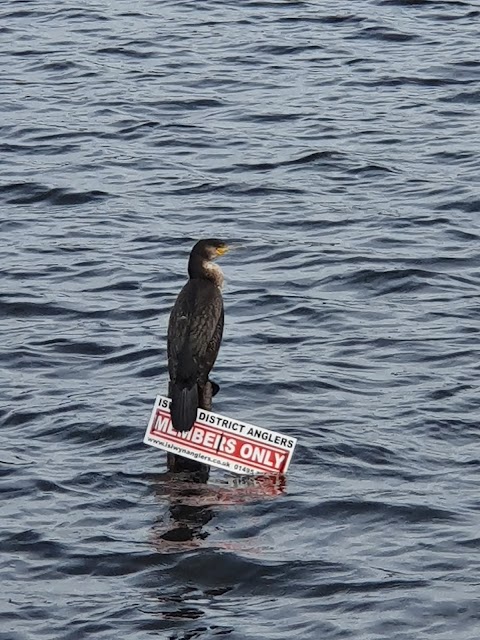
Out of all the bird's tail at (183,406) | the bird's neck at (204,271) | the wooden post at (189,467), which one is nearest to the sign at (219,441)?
the bird's tail at (183,406)

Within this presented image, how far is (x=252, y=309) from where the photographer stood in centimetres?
1283

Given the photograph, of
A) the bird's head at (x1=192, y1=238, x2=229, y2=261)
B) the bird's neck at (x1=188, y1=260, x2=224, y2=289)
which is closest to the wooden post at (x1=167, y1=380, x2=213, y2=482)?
the bird's neck at (x1=188, y1=260, x2=224, y2=289)

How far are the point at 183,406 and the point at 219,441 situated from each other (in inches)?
11.7

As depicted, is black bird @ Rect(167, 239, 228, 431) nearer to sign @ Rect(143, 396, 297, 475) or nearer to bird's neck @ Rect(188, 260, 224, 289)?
bird's neck @ Rect(188, 260, 224, 289)

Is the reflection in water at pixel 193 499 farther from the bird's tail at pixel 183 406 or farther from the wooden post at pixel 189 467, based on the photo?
the bird's tail at pixel 183 406

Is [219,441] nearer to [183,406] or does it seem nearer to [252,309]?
[183,406]

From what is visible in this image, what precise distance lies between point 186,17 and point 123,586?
14.9 meters

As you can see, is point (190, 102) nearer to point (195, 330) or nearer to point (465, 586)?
point (195, 330)

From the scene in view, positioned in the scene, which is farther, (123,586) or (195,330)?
(195,330)

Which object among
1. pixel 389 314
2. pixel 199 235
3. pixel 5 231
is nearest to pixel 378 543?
pixel 389 314

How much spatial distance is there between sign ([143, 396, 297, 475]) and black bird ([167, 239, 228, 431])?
0.11 meters

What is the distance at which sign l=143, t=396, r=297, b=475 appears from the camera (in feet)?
30.0

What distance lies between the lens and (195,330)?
9422mm

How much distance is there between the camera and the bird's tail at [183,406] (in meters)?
9.03
